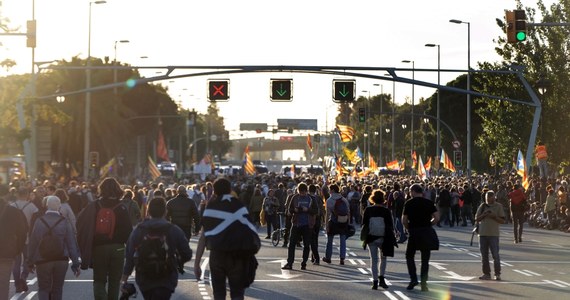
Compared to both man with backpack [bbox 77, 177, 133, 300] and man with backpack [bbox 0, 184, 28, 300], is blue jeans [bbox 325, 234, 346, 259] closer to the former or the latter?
man with backpack [bbox 77, 177, 133, 300]

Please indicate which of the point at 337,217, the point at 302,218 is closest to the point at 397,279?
the point at 302,218

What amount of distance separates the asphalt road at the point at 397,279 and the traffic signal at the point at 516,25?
15.4 feet

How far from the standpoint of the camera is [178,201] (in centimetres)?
2197

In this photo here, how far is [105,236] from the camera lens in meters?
14.8

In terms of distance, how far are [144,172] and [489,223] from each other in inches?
3517

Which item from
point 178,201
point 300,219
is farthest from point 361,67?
point 178,201

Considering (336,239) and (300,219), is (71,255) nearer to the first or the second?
(300,219)

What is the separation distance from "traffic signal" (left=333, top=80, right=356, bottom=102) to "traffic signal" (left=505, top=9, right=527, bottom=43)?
53.4 ft

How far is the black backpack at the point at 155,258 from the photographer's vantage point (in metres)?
12.6

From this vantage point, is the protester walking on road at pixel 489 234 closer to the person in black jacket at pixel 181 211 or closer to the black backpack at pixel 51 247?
the person in black jacket at pixel 181 211

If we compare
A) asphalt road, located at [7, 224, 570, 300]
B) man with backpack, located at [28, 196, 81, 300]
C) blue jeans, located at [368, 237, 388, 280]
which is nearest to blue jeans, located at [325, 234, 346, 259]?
asphalt road, located at [7, 224, 570, 300]

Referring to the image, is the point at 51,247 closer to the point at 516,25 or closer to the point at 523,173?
the point at 516,25

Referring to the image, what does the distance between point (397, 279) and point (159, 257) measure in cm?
1069

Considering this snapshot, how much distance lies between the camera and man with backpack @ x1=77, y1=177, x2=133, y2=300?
48.5ft
